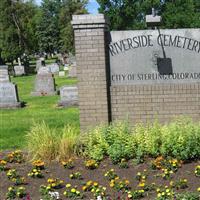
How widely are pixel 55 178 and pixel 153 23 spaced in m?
4.20

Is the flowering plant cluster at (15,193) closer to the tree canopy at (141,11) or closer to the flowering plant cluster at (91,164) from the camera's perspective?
the flowering plant cluster at (91,164)

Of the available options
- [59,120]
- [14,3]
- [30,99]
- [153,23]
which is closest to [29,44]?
[14,3]

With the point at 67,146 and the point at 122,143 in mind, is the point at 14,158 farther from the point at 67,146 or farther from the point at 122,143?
the point at 122,143

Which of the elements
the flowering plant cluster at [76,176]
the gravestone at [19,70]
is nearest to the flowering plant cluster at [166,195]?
the flowering plant cluster at [76,176]

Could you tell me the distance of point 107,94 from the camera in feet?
32.1

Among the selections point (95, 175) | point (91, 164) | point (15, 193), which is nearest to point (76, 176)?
point (95, 175)

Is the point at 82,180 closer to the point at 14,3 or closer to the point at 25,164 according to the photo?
the point at 25,164

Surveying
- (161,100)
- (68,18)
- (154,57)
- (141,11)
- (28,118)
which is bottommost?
(28,118)

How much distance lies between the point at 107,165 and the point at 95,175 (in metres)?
0.47

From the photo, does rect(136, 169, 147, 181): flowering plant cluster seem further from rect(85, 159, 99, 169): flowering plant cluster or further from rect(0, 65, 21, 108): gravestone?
rect(0, 65, 21, 108): gravestone

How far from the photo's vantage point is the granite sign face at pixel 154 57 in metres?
9.81

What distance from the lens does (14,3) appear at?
48.7 metres

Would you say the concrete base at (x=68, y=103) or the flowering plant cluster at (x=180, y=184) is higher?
the flowering plant cluster at (x=180, y=184)

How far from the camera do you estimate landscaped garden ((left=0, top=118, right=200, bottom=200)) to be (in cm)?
652
